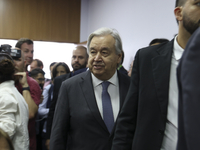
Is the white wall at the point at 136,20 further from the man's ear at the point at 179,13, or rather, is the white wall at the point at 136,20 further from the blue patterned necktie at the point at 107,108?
the man's ear at the point at 179,13

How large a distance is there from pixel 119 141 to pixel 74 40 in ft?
21.0

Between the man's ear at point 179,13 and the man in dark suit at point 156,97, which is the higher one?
the man's ear at point 179,13

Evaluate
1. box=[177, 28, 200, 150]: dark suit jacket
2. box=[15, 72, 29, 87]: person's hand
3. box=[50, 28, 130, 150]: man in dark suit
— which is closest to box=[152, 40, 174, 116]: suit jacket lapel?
box=[50, 28, 130, 150]: man in dark suit

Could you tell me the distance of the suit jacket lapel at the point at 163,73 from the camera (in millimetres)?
1248

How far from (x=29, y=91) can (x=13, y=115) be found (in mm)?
694

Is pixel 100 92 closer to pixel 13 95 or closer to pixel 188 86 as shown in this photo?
pixel 13 95

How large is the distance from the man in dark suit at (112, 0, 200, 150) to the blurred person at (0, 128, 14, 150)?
0.56 meters

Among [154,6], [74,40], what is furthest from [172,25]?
[74,40]

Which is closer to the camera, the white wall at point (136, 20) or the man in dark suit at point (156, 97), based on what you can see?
the man in dark suit at point (156, 97)

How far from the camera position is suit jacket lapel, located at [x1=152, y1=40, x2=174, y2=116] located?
1.25 meters

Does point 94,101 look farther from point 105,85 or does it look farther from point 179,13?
point 179,13

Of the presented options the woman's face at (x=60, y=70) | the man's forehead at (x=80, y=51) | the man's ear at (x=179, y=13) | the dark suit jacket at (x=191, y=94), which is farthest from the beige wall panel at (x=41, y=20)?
the dark suit jacket at (x=191, y=94)

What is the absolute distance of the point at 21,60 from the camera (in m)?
2.80

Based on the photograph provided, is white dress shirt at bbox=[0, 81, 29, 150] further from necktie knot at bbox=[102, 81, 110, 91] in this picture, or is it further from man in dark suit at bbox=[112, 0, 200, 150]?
man in dark suit at bbox=[112, 0, 200, 150]
